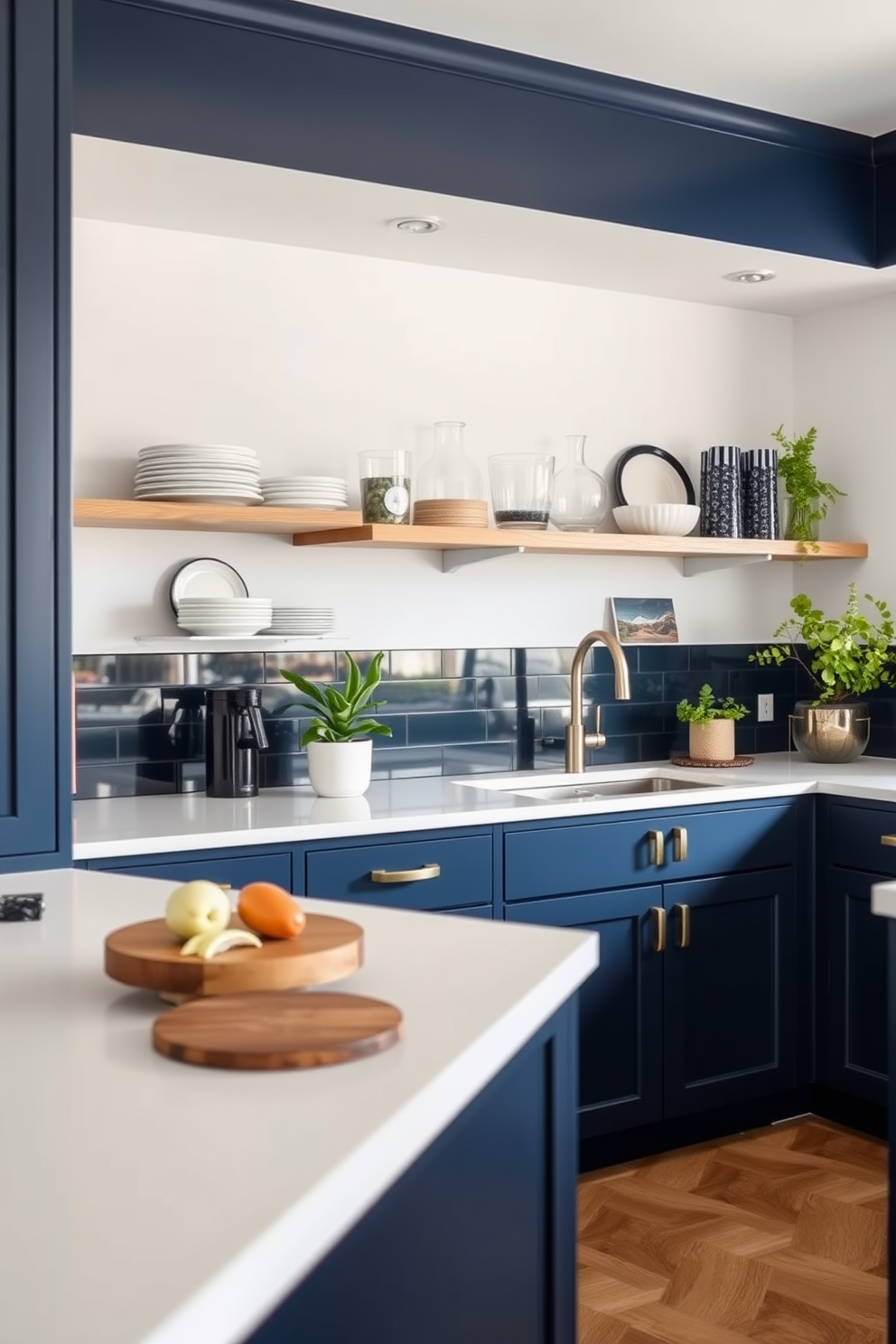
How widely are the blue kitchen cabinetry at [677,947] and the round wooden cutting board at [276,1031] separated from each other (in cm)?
186

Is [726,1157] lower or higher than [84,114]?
lower

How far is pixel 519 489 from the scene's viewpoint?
11.9ft

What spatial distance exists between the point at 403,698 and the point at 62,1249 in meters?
2.91

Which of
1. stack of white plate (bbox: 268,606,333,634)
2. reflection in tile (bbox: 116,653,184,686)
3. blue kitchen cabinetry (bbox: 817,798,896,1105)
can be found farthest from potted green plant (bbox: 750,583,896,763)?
reflection in tile (bbox: 116,653,184,686)

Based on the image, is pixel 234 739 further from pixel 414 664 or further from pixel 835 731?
pixel 835 731

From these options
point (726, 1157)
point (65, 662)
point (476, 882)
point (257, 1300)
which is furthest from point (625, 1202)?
point (257, 1300)

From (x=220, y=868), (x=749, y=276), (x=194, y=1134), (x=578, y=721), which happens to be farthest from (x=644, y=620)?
(x=194, y=1134)

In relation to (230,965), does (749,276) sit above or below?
above

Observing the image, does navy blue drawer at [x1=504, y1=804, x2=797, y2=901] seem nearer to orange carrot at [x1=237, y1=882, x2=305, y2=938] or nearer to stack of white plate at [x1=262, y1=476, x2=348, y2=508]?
stack of white plate at [x1=262, y1=476, x2=348, y2=508]

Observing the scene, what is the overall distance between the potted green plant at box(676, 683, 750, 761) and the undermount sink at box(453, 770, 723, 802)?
15 cm

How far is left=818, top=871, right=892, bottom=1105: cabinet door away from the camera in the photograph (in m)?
Answer: 3.57

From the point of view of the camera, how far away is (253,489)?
3248mm

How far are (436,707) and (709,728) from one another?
82 centimetres

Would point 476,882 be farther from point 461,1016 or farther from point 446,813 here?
point 461,1016
